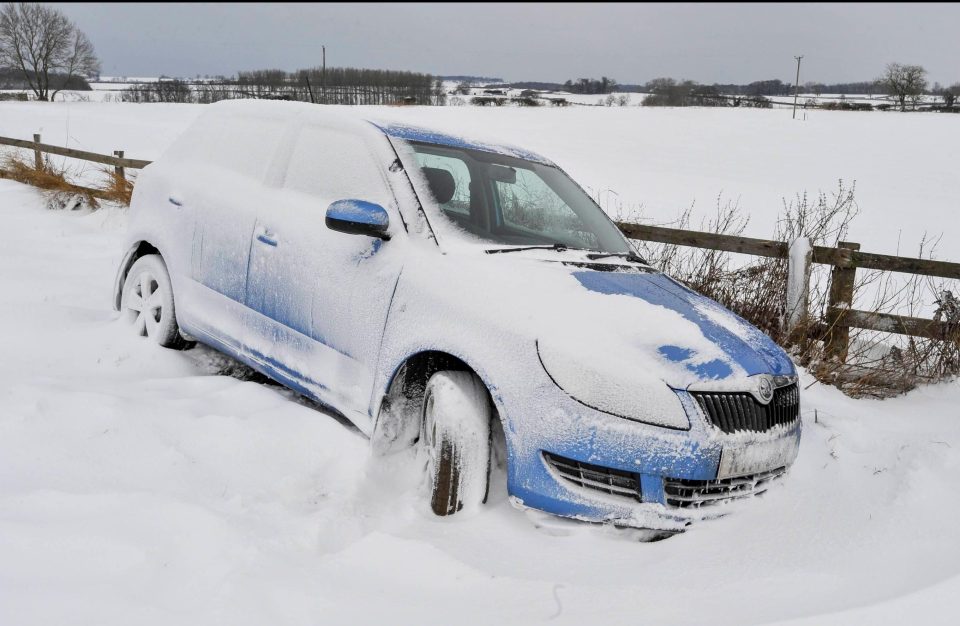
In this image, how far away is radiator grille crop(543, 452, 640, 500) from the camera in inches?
105

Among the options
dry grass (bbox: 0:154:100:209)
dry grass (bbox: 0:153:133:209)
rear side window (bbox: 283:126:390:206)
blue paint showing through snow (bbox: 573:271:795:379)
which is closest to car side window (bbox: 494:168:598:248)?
blue paint showing through snow (bbox: 573:271:795:379)

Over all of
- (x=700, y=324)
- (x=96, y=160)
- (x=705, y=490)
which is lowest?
(x=705, y=490)

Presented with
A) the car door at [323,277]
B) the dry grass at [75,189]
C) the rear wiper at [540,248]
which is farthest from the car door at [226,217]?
the dry grass at [75,189]

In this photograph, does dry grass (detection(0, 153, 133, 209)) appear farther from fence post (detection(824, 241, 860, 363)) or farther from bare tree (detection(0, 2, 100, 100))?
bare tree (detection(0, 2, 100, 100))

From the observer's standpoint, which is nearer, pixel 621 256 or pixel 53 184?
pixel 621 256

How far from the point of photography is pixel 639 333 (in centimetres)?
283

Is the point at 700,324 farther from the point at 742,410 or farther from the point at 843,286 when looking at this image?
the point at 843,286

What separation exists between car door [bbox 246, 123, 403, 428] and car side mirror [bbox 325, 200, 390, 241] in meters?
0.11

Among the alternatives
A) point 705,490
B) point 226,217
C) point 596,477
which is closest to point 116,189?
point 226,217

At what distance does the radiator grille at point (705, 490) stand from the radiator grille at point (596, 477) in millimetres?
124

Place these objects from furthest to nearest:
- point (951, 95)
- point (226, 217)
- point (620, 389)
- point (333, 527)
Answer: point (951, 95)
point (226, 217)
point (333, 527)
point (620, 389)

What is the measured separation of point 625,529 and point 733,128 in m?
51.5

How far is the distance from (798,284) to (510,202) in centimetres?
263

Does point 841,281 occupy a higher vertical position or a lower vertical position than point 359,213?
lower
